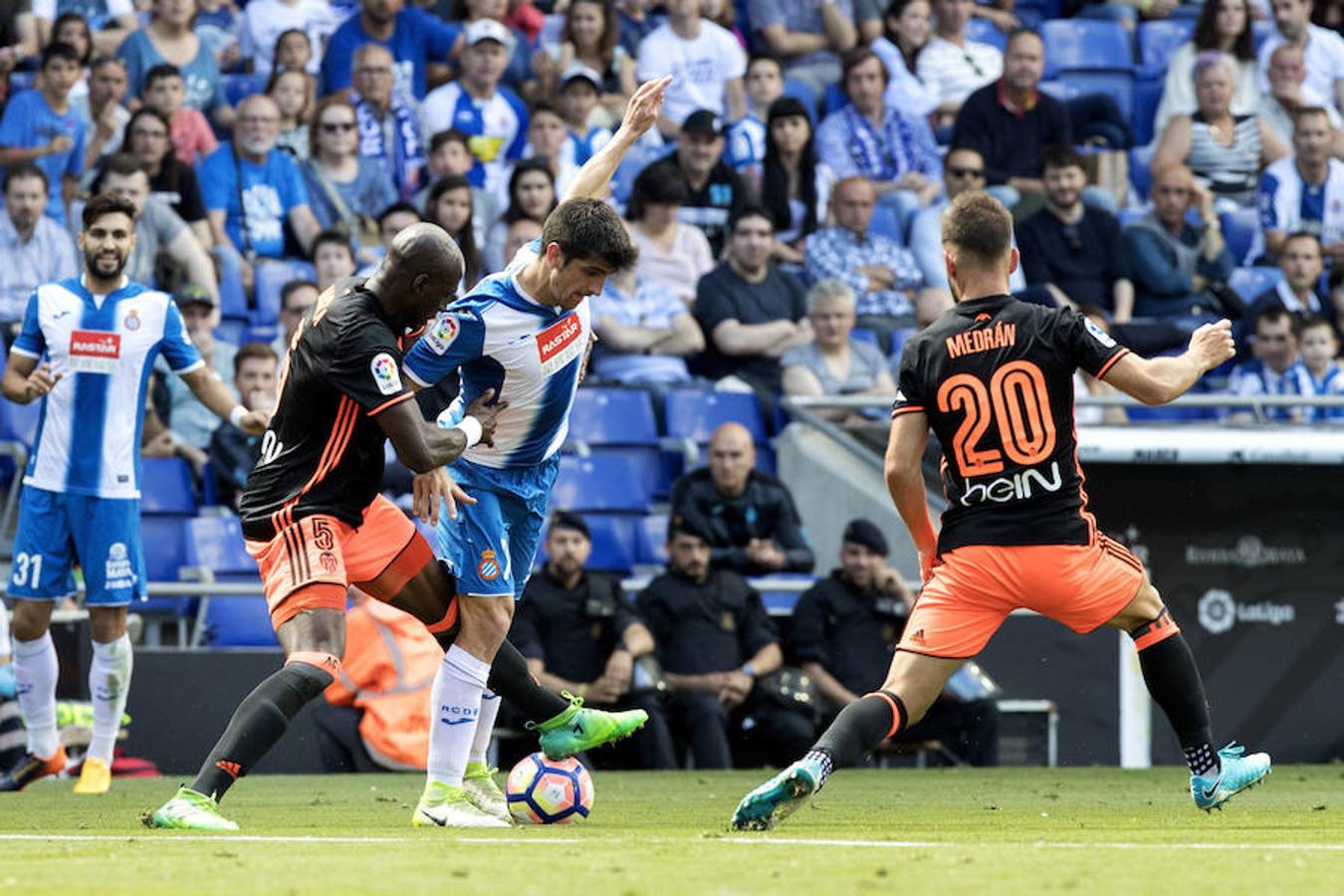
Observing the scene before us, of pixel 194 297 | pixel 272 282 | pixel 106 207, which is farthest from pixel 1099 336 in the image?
pixel 272 282

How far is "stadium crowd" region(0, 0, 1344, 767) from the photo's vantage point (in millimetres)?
13281

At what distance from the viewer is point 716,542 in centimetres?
1375

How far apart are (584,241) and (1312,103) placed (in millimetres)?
13143

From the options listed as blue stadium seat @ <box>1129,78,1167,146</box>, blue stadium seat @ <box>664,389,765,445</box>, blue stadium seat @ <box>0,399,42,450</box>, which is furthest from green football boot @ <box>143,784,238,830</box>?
blue stadium seat @ <box>1129,78,1167,146</box>

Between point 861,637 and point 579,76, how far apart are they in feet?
17.8

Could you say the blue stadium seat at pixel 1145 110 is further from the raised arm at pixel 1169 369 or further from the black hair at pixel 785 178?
the raised arm at pixel 1169 369

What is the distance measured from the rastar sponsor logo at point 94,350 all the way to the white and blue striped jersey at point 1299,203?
34.5ft

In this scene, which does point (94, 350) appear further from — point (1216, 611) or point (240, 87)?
point (1216, 611)

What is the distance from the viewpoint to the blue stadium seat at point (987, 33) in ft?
64.2

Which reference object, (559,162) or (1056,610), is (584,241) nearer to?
(1056,610)

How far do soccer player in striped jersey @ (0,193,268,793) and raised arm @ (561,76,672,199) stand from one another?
8.42ft

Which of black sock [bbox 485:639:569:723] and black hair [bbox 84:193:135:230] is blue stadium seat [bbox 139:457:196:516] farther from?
black sock [bbox 485:639:569:723]

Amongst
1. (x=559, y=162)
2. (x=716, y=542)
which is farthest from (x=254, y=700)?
(x=559, y=162)

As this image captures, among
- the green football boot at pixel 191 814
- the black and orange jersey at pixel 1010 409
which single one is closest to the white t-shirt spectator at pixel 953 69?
the black and orange jersey at pixel 1010 409
